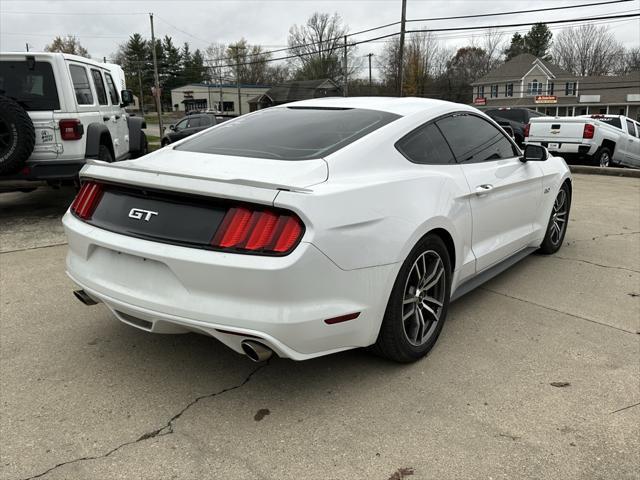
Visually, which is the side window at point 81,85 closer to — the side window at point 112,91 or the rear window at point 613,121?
the side window at point 112,91

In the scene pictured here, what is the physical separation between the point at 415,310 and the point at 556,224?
3025 mm

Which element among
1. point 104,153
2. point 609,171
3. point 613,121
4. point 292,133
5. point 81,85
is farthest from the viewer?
point 613,121

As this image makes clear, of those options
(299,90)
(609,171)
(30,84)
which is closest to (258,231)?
(30,84)

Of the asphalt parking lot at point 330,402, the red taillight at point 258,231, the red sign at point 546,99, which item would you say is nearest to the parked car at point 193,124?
the asphalt parking lot at point 330,402

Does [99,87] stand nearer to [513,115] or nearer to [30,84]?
[30,84]

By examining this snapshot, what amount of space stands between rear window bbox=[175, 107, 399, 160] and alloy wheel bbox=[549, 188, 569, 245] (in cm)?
274

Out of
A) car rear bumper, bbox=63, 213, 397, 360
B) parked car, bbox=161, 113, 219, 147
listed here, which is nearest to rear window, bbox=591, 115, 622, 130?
parked car, bbox=161, 113, 219, 147

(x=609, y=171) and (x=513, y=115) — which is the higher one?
(x=513, y=115)

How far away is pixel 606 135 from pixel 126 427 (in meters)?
14.3

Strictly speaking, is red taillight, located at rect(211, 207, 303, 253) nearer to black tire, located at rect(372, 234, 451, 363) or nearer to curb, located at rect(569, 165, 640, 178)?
black tire, located at rect(372, 234, 451, 363)

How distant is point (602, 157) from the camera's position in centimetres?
1363

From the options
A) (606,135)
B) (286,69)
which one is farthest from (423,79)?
(606,135)

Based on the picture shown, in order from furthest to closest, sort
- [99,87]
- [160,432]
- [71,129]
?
[99,87]
[71,129]
[160,432]

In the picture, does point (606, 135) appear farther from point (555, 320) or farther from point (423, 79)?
point (423, 79)
